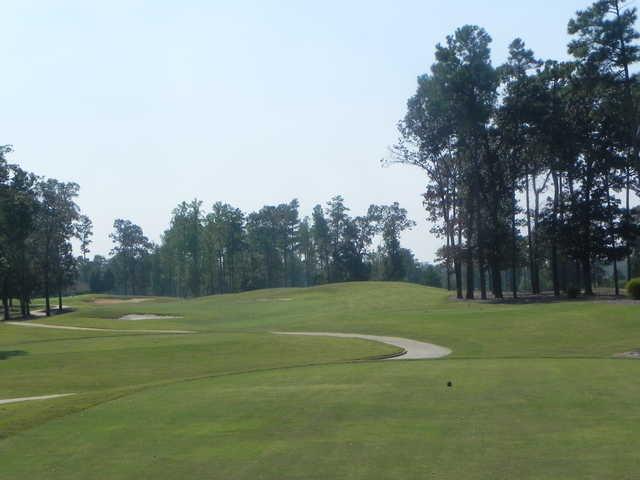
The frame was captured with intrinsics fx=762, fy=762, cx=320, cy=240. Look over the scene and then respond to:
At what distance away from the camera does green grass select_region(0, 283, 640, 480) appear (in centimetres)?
1085

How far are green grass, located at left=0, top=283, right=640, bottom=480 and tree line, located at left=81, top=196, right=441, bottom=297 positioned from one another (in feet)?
325

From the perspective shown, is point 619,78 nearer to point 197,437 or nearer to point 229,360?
point 229,360

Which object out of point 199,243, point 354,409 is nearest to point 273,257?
point 199,243

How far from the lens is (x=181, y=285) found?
551 ft

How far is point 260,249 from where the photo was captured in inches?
6260

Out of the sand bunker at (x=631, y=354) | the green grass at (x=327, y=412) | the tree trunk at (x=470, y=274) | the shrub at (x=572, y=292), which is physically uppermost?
the tree trunk at (x=470, y=274)

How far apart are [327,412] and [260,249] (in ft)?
474

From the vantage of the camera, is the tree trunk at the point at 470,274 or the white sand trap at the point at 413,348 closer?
the white sand trap at the point at 413,348

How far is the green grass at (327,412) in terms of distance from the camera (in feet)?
35.6

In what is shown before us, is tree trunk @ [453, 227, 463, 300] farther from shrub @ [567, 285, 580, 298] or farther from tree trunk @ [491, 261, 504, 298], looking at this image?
shrub @ [567, 285, 580, 298]

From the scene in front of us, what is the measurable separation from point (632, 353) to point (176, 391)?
1795 cm

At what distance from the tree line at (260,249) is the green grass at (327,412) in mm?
99007

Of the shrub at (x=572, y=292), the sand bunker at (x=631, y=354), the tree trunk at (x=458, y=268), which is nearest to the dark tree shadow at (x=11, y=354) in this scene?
the sand bunker at (x=631, y=354)

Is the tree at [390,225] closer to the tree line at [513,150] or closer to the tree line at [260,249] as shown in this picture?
the tree line at [260,249]
